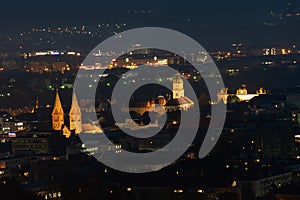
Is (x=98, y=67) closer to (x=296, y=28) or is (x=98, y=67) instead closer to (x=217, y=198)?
(x=296, y=28)

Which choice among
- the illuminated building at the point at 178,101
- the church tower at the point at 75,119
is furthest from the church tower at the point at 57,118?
the illuminated building at the point at 178,101

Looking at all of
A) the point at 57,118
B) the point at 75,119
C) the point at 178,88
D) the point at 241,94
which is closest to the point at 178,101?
the point at 178,88

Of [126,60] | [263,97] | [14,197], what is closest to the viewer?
[14,197]

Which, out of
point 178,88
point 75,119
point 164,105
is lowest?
point 75,119

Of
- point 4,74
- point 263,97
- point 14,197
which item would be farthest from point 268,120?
point 4,74

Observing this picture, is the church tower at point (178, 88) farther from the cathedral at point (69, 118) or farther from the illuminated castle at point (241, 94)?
the cathedral at point (69, 118)

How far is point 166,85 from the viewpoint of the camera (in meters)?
49.9

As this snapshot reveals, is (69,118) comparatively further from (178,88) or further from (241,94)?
(241,94)

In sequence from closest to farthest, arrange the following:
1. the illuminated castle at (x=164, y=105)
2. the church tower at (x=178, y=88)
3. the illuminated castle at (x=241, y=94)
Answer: the illuminated castle at (x=164, y=105) → the church tower at (x=178, y=88) → the illuminated castle at (x=241, y=94)

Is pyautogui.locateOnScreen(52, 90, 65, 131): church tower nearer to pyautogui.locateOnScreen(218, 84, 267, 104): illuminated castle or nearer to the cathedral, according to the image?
the cathedral

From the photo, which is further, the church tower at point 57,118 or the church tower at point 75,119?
the church tower at point 57,118

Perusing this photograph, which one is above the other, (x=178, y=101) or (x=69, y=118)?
(x=178, y=101)

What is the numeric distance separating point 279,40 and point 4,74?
94.9ft

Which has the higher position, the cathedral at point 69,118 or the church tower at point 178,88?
the church tower at point 178,88
